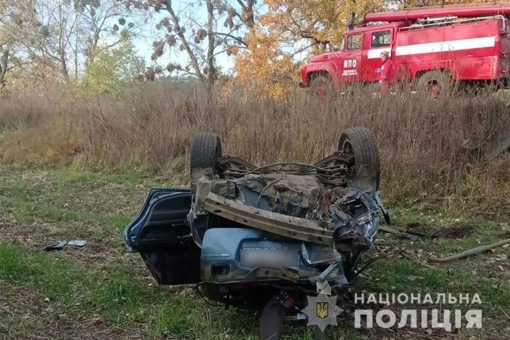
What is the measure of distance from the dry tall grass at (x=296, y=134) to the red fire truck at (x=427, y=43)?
152cm

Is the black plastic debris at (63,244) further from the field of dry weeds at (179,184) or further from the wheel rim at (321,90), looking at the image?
the wheel rim at (321,90)

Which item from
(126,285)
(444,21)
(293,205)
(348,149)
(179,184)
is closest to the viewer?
(293,205)

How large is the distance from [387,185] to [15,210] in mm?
5157

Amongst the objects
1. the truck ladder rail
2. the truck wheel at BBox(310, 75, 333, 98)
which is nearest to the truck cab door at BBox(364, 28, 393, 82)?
the truck ladder rail

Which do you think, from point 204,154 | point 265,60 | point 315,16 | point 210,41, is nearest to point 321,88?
point 204,154

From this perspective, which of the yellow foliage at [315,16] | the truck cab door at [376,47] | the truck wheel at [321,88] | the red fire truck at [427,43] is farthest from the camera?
the yellow foliage at [315,16]

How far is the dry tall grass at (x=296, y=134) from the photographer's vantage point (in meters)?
7.52

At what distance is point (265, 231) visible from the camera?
2963 millimetres

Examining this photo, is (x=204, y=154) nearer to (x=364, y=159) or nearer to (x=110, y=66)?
(x=364, y=159)

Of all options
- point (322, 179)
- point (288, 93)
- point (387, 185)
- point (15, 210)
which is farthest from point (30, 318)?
point (288, 93)

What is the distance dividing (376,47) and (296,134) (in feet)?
22.9

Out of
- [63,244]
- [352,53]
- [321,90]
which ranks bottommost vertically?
[63,244]

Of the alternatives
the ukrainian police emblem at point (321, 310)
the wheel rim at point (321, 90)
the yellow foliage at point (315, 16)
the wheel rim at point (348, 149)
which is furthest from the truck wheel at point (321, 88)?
the yellow foliage at point (315, 16)

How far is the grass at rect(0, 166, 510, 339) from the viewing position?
10.7 feet
